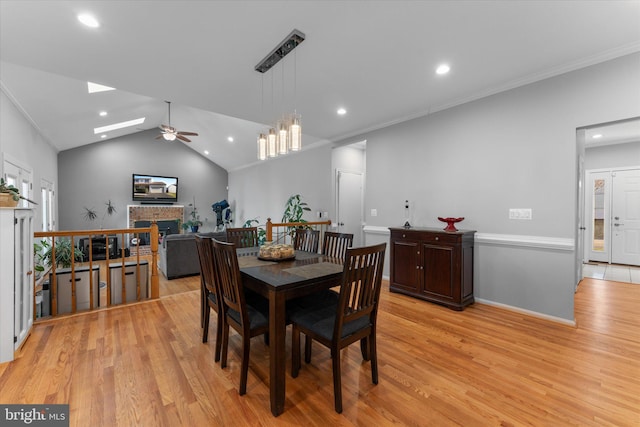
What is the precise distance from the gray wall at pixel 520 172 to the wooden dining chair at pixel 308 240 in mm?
1811

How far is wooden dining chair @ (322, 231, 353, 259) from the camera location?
2832 millimetres

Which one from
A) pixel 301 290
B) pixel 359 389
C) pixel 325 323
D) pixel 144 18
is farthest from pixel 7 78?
pixel 359 389

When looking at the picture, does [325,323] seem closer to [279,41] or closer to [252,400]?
[252,400]

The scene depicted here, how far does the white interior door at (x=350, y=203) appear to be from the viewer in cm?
574

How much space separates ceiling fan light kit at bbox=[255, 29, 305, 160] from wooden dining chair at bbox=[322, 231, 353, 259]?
1072mm

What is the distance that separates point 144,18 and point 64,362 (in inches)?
111

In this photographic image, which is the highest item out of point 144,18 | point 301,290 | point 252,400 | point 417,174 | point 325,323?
point 144,18

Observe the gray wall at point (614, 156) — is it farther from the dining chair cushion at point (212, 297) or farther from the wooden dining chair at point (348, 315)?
the dining chair cushion at point (212, 297)

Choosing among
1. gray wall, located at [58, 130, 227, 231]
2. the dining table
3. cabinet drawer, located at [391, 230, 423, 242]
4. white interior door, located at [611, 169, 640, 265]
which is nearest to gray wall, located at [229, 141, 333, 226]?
gray wall, located at [58, 130, 227, 231]

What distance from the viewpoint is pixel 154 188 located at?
8906 millimetres

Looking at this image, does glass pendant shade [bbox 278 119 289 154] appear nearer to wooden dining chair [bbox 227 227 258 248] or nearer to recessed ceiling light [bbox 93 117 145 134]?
wooden dining chair [bbox 227 227 258 248]

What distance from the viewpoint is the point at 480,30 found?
222 cm

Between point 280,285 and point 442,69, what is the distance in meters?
2.79

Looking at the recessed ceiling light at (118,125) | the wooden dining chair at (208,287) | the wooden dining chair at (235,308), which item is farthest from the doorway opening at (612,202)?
the recessed ceiling light at (118,125)
